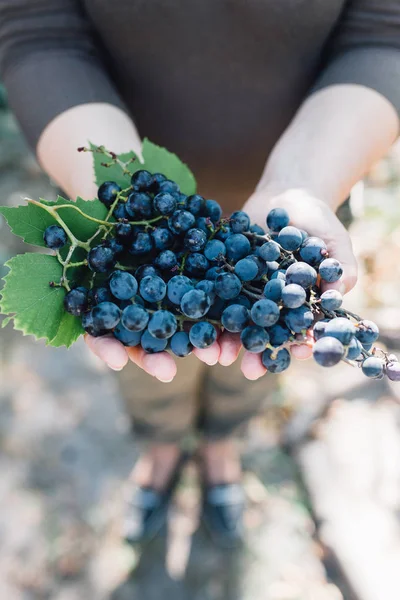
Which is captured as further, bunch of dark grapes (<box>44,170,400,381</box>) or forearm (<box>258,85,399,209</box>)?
forearm (<box>258,85,399,209</box>)

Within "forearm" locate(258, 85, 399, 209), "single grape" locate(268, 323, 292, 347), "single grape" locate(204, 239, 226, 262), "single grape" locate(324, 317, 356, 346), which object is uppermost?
"forearm" locate(258, 85, 399, 209)

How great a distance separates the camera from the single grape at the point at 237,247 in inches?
32.4

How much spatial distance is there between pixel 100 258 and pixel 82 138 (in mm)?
392

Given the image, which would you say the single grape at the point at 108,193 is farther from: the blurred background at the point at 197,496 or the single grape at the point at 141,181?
the blurred background at the point at 197,496

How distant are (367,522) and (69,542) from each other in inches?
38.6

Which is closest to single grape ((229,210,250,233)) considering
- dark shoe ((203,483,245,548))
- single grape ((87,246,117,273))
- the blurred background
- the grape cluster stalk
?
the grape cluster stalk

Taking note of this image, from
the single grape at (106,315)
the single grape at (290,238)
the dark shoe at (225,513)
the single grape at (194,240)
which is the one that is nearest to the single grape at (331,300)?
the single grape at (290,238)

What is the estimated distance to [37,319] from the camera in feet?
2.73

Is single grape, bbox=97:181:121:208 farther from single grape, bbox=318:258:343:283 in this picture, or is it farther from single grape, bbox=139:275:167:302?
single grape, bbox=318:258:343:283

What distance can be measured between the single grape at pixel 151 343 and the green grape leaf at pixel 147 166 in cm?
31

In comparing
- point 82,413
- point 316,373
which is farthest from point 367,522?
Answer: point 82,413

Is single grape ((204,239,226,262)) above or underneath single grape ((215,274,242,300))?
above

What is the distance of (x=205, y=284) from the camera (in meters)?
0.79

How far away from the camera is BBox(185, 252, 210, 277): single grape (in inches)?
32.5
